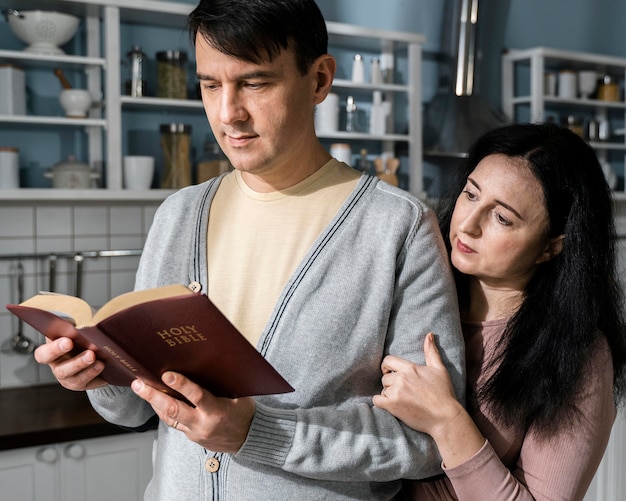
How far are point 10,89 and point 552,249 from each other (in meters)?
1.81

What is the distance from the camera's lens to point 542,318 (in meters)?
1.27

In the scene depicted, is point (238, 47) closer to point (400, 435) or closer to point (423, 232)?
point (423, 232)

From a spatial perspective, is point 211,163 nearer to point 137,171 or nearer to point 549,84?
point 137,171

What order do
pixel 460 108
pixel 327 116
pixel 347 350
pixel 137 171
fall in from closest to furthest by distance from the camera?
pixel 347 350, pixel 137 171, pixel 327 116, pixel 460 108

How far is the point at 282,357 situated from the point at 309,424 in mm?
100

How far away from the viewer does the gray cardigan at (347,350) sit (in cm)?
105

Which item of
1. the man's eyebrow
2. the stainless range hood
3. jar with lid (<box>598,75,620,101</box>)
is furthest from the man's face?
jar with lid (<box>598,75,620,101</box>)

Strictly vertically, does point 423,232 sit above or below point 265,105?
below

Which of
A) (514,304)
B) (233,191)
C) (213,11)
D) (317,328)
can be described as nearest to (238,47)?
(213,11)

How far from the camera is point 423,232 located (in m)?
1.12

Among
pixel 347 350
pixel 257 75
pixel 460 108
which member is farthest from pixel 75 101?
pixel 347 350

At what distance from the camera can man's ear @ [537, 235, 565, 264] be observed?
1285mm

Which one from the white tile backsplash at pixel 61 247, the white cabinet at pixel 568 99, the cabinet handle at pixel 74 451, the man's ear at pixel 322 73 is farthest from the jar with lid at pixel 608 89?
the man's ear at pixel 322 73

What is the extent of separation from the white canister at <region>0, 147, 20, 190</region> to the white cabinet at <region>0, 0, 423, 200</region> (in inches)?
2.4
